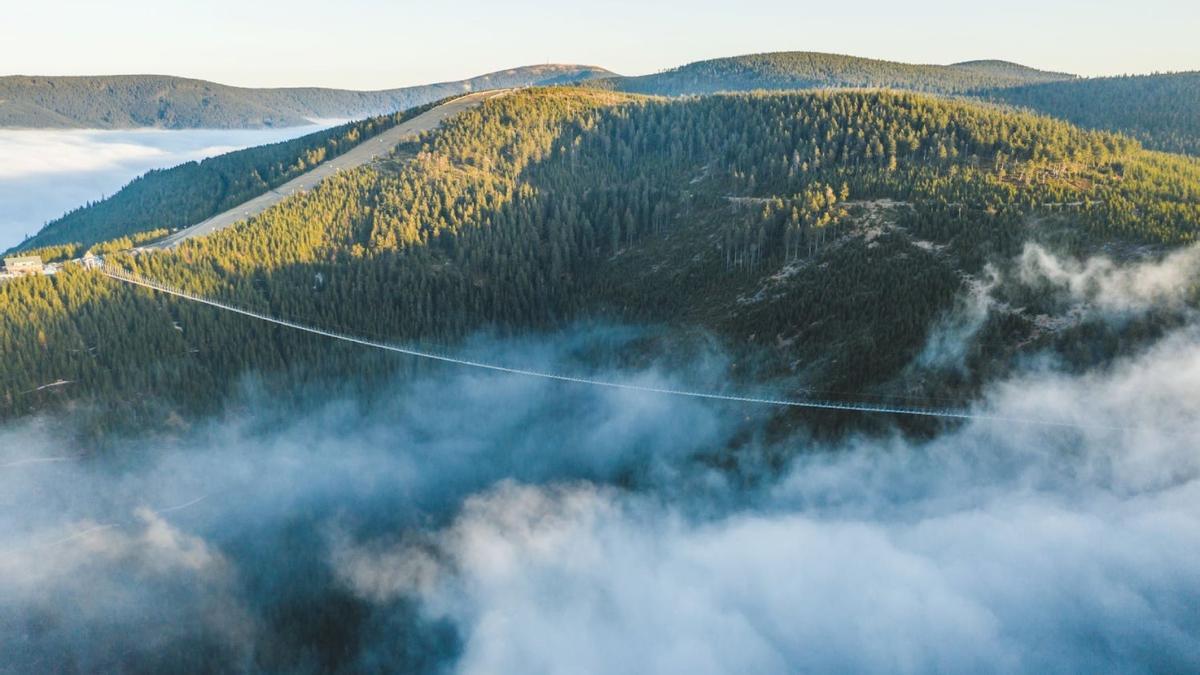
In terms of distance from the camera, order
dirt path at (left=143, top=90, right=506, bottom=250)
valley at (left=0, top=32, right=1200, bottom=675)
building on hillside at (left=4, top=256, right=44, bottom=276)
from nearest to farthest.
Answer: valley at (left=0, top=32, right=1200, bottom=675)
building on hillside at (left=4, top=256, right=44, bottom=276)
dirt path at (left=143, top=90, right=506, bottom=250)

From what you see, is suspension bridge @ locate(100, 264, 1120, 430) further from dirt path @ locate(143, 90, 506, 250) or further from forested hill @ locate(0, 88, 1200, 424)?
dirt path @ locate(143, 90, 506, 250)

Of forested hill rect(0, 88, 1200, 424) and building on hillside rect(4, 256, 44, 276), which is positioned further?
building on hillside rect(4, 256, 44, 276)

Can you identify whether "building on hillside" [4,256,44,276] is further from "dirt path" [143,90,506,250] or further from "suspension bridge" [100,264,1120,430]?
"dirt path" [143,90,506,250]

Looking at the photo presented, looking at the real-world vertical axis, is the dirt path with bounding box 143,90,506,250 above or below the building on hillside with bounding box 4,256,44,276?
above

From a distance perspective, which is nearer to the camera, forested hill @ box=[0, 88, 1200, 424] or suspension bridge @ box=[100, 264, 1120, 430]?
forested hill @ box=[0, 88, 1200, 424]

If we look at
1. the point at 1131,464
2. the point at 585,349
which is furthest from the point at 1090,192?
the point at 585,349

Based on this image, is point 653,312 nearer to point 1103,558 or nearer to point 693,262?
point 693,262

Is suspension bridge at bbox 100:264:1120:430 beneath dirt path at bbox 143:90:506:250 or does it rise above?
beneath

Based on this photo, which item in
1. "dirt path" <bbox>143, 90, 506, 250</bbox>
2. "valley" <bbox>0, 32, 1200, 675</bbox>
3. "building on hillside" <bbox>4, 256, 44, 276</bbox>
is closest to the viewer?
"valley" <bbox>0, 32, 1200, 675</bbox>
